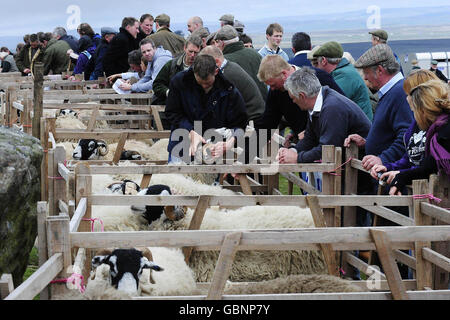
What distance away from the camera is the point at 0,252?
414cm

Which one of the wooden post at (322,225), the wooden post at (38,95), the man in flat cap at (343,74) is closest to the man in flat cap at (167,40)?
the wooden post at (38,95)

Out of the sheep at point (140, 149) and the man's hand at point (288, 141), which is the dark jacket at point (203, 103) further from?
the sheep at point (140, 149)

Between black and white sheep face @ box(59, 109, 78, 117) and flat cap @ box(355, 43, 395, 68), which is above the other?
flat cap @ box(355, 43, 395, 68)

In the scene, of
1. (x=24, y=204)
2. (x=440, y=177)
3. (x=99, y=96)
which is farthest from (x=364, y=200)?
(x=99, y=96)

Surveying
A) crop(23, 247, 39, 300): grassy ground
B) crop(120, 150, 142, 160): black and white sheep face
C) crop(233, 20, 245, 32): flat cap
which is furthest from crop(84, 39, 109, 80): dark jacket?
crop(23, 247, 39, 300): grassy ground

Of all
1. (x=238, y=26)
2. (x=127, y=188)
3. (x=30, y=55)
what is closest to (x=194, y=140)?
(x=127, y=188)

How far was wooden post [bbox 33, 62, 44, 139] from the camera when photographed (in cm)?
717

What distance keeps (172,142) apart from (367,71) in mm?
1910

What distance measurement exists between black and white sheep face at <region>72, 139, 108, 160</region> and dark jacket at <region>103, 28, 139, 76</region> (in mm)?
4972

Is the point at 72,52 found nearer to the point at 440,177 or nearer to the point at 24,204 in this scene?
the point at 24,204

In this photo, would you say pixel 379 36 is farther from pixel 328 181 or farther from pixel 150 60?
pixel 328 181

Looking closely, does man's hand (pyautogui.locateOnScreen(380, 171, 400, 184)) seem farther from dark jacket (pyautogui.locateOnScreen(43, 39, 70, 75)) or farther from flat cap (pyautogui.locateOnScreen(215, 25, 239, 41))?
dark jacket (pyautogui.locateOnScreen(43, 39, 70, 75))

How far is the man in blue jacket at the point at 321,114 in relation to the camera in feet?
17.8

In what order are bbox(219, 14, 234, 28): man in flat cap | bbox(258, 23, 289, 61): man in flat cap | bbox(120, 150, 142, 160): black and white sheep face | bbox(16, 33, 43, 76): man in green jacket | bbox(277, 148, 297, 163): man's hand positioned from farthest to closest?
bbox(16, 33, 43, 76): man in green jacket
bbox(258, 23, 289, 61): man in flat cap
bbox(219, 14, 234, 28): man in flat cap
bbox(120, 150, 142, 160): black and white sheep face
bbox(277, 148, 297, 163): man's hand
